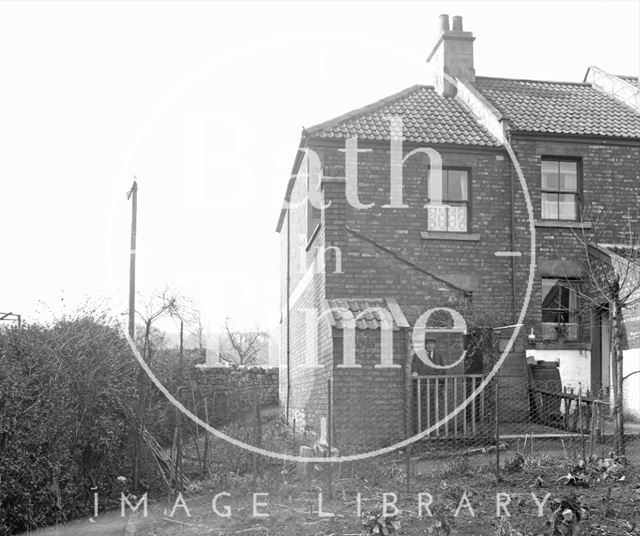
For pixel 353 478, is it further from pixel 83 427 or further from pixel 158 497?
pixel 83 427

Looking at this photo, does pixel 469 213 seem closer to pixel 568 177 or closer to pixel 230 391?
pixel 568 177

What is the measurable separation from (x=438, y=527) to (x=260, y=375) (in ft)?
68.9

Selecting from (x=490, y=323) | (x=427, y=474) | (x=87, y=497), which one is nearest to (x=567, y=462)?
(x=427, y=474)

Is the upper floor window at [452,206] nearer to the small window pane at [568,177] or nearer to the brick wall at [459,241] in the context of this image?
the brick wall at [459,241]

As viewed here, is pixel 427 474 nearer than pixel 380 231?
Yes

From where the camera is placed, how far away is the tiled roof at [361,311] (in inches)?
483

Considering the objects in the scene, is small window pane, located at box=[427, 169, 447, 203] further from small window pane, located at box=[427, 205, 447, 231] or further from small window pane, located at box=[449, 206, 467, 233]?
small window pane, located at box=[449, 206, 467, 233]

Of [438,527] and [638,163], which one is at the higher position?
[638,163]

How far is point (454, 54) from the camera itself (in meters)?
21.1

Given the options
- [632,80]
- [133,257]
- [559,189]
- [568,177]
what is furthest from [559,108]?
[133,257]

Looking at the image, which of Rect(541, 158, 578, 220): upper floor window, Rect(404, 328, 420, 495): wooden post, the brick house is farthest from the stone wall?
Rect(541, 158, 578, 220): upper floor window

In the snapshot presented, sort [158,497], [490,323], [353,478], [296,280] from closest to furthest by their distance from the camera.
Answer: [353,478], [158,497], [490,323], [296,280]

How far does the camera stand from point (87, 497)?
34.3 ft

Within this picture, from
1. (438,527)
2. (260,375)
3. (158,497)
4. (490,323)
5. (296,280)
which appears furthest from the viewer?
(260,375)
